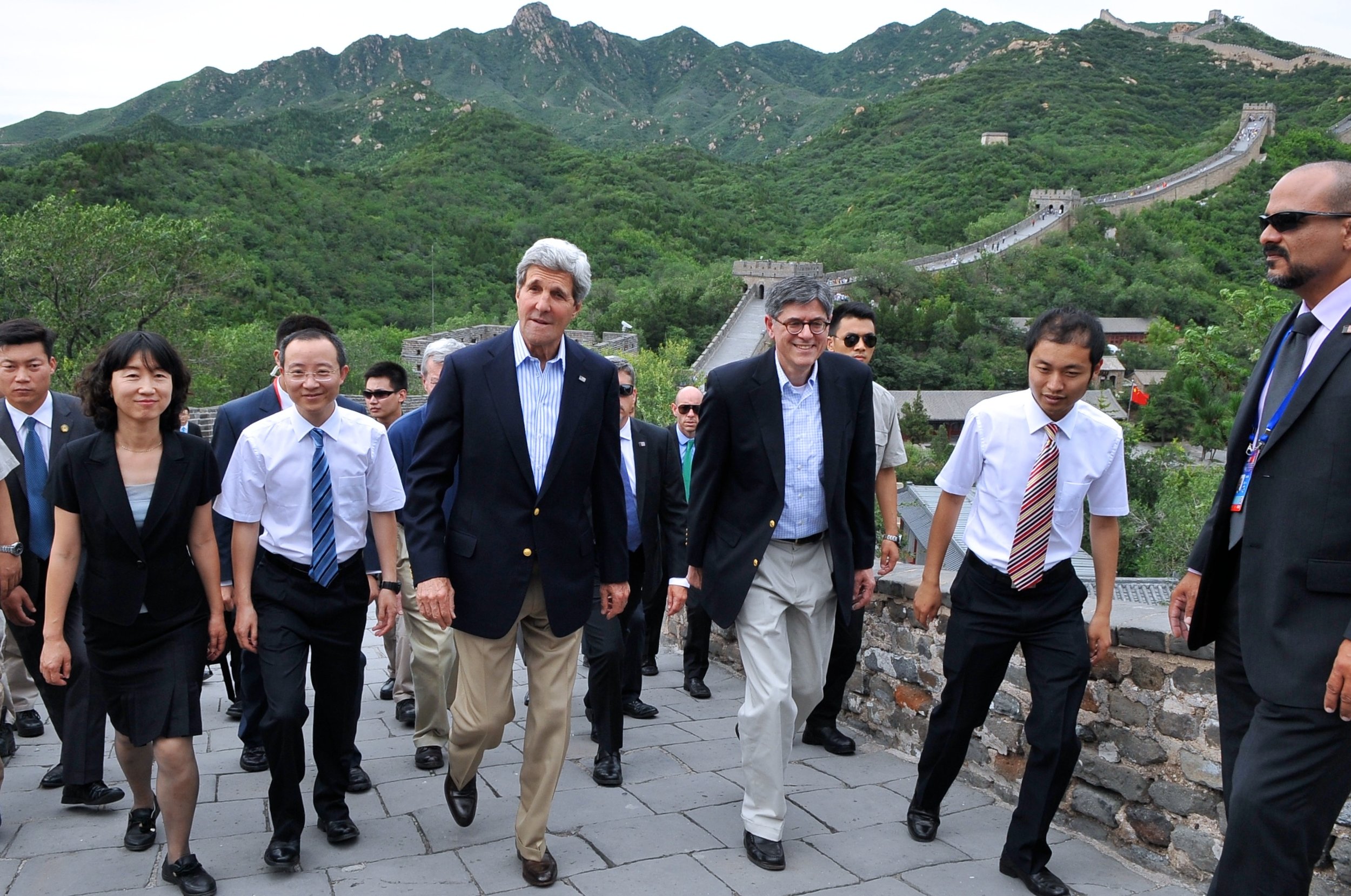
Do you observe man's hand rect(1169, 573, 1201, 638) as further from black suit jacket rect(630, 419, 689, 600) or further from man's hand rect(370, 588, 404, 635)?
black suit jacket rect(630, 419, 689, 600)

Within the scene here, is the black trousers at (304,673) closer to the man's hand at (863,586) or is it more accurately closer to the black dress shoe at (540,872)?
the black dress shoe at (540,872)

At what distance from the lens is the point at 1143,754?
126 inches

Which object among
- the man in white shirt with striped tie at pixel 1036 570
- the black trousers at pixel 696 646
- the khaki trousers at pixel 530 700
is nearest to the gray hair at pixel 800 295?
the man in white shirt with striped tie at pixel 1036 570

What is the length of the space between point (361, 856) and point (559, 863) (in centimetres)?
63

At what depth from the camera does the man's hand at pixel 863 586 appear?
143 inches

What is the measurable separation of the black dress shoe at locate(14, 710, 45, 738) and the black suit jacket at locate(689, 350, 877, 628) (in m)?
3.32

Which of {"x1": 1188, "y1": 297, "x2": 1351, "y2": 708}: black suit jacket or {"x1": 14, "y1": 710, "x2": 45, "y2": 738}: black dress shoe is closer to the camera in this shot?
{"x1": 1188, "y1": 297, "x2": 1351, "y2": 708}: black suit jacket

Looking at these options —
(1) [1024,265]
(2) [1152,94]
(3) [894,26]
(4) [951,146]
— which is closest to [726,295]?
(1) [1024,265]

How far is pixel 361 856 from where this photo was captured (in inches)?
125

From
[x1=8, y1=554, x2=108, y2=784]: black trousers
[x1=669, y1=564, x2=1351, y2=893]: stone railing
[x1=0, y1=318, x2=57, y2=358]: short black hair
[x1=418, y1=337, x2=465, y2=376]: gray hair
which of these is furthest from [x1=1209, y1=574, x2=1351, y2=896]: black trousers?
[x1=0, y1=318, x2=57, y2=358]: short black hair

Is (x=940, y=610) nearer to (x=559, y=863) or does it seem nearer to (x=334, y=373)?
(x=559, y=863)

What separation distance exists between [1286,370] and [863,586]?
1648 mm

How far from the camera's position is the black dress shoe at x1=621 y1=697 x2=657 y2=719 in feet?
16.1

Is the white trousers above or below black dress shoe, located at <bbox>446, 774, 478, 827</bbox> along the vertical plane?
above
